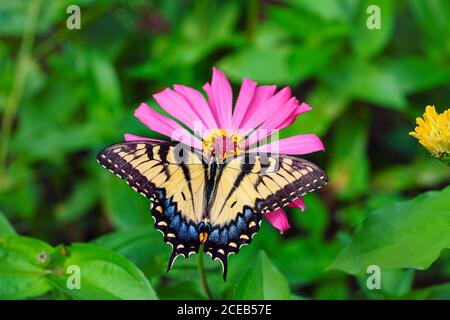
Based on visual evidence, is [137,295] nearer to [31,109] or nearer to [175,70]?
[175,70]

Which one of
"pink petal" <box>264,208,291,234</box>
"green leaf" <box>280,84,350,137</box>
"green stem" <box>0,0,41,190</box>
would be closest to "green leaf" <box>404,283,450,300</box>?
"pink petal" <box>264,208,291,234</box>

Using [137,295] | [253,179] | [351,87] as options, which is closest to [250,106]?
[253,179]

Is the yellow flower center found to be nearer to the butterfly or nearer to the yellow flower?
the butterfly

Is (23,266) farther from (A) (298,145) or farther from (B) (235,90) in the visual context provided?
(B) (235,90)

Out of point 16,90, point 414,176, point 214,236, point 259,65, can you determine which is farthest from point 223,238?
point 16,90

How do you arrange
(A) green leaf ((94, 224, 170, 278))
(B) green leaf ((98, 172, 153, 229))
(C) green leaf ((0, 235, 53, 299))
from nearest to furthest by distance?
(C) green leaf ((0, 235, 53, 299)) < (A) green leaf ((94, 224, 170, 278)) < (B) green leaf ((98, 172, 153, 229))

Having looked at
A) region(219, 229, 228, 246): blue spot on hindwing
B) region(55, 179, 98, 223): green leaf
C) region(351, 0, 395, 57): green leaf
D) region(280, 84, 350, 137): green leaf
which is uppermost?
region(351, 0, 395, 57): green leaf
